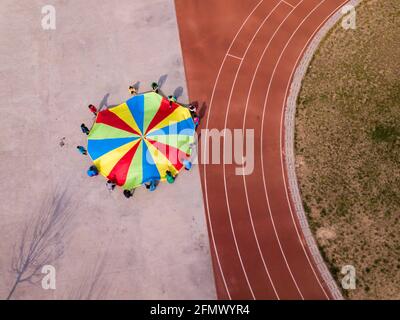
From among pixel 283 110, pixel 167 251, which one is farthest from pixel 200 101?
pixel 167 251

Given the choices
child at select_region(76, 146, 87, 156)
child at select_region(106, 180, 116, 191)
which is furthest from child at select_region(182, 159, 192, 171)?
child at select_region(76, 146, 87, 156)

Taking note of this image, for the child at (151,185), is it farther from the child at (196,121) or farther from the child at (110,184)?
the child at (196,121)

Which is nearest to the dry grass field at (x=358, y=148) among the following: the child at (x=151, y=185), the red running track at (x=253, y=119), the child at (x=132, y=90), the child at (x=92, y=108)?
the red running track at (x=253, y=119)

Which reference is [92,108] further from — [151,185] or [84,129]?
[151,185]

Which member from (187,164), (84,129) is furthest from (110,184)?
(187,164)

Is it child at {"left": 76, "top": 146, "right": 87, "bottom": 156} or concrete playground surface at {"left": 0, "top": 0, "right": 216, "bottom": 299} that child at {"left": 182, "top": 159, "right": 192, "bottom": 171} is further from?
child at {"left": 76, "top": 146, "right": 87, "bottom": 156}

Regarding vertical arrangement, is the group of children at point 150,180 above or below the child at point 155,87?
below
